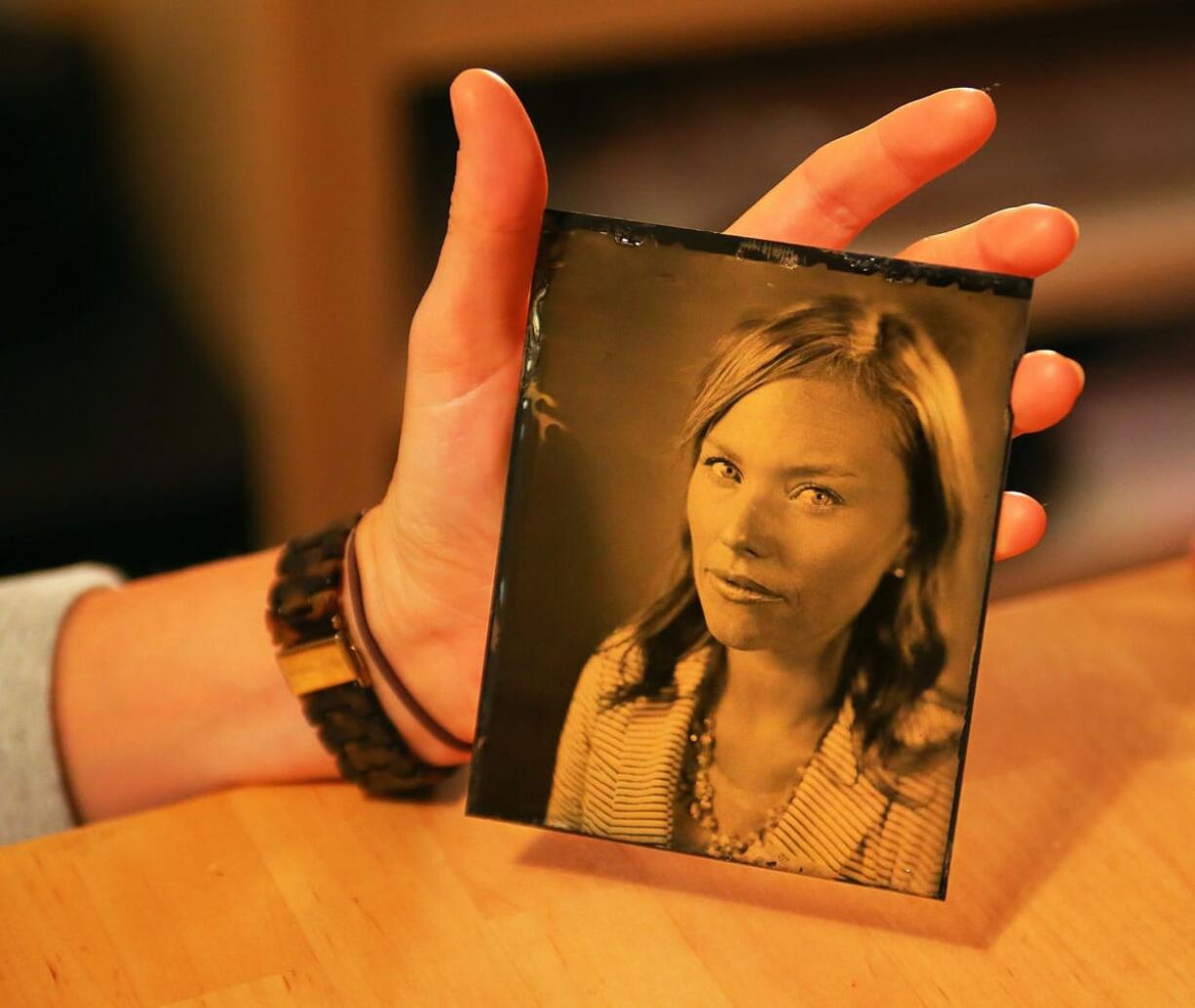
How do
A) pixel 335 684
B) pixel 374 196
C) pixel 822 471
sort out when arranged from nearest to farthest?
pixel 822 471
pixel 335 684
pixel 374 196

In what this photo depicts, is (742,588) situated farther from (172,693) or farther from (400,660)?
(172,693)

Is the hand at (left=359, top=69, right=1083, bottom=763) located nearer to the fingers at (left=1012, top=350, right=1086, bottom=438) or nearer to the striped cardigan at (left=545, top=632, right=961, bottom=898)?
the fingers at (left=1012, top=350, right=1086, bottom=438)

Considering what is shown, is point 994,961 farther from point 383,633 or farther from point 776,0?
point 776,0

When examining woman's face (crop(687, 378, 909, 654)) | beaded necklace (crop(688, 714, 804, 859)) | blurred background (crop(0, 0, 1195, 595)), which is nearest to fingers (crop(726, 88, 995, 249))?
woman's face (crop(687, 378, 909, 654))

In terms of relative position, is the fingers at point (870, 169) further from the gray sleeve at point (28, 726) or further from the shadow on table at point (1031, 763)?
Result: the gray sleeve at point (28, 726)

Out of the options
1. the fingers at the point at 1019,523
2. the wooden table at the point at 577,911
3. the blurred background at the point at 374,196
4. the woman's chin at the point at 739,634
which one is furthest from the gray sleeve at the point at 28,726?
the blurred background at the point at 374,196

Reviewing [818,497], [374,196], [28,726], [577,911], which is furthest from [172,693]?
[374,196]

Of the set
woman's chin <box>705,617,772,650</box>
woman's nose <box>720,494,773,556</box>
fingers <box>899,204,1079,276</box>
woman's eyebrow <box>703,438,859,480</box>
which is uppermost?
fingers <box>899,204,1079,276</box>
